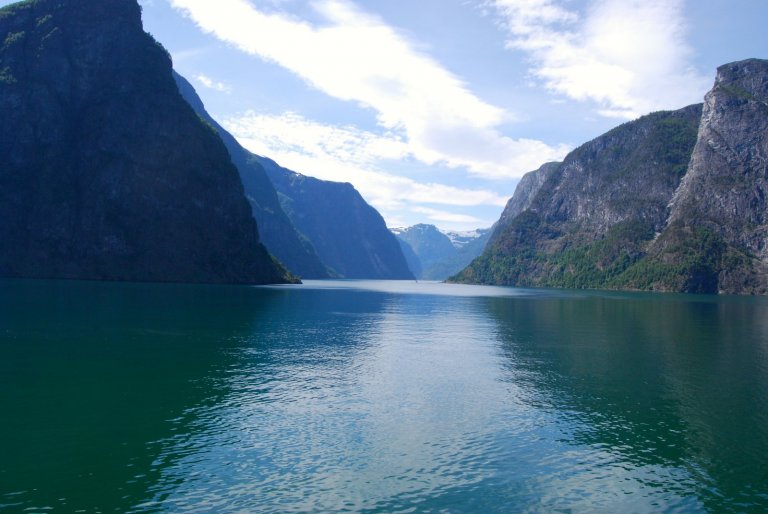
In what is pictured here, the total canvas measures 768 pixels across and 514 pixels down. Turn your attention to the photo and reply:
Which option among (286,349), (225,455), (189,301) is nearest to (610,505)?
(225,455)

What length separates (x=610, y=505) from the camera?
28391 millimetres

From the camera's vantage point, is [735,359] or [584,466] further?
[735,359]

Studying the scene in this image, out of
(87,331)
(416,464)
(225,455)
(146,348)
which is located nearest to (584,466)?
(416,464)

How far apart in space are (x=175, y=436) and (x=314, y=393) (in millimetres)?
15181

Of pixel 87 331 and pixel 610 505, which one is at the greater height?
pixel 87 331

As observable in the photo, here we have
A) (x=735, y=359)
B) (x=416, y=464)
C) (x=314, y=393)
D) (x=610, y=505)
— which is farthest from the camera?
(x=735, y=359)

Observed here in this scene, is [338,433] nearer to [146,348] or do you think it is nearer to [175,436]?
[175,436]

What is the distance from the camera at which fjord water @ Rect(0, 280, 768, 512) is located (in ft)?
94.1

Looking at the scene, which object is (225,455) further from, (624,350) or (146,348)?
(624,350)

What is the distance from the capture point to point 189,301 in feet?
469

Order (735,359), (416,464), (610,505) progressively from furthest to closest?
(735,359)
(416,464)
(610,505)

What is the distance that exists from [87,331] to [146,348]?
55.6 feet

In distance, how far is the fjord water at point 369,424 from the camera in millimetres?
28672

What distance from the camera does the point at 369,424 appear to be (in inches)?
1609
